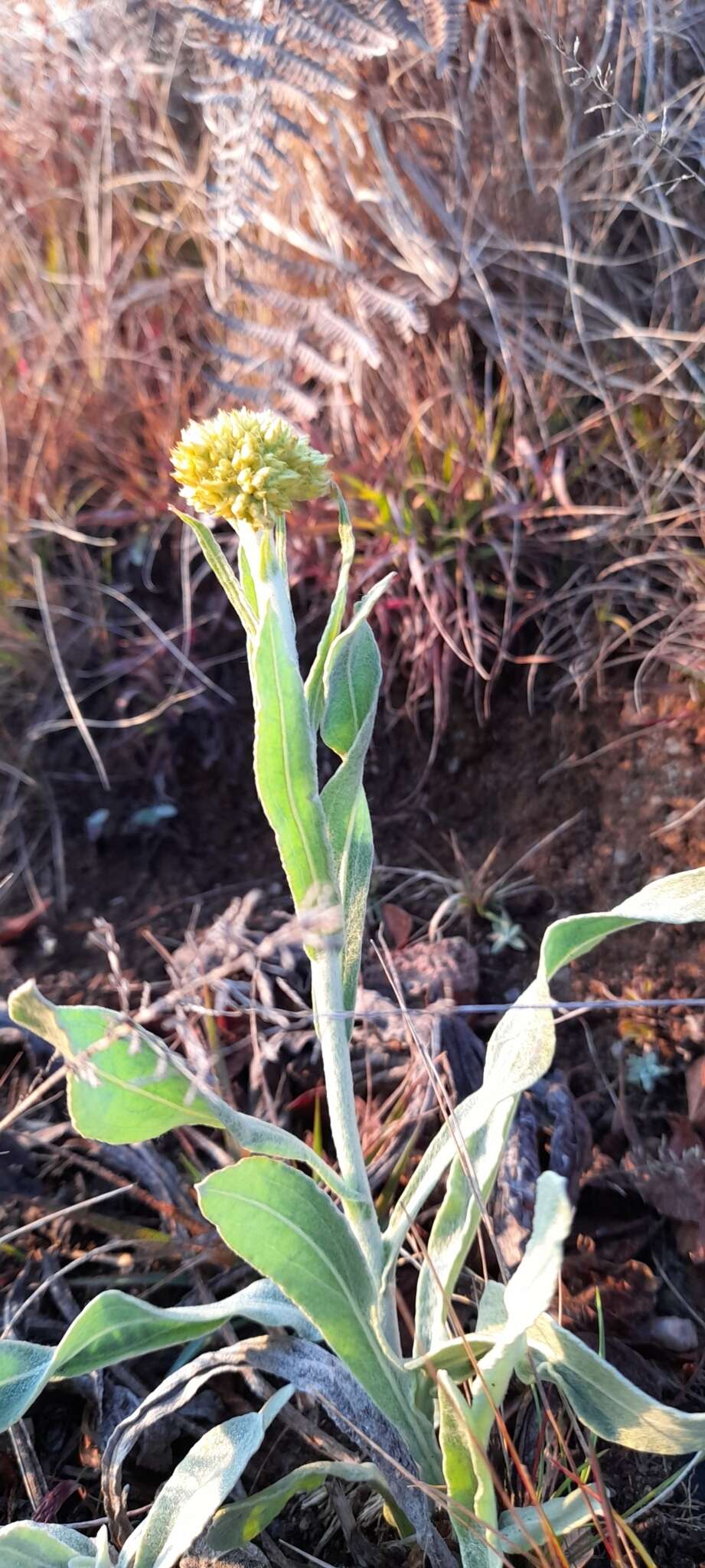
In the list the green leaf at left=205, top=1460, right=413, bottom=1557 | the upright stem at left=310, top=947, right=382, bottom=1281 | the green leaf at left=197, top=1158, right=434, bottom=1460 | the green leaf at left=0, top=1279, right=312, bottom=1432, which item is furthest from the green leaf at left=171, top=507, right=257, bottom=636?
the green leaf at left=205, top=1460, right=413, bottom=1557

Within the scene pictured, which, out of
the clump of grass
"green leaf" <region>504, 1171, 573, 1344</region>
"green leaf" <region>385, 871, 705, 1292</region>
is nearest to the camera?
"green leaf" <region>504, 1171, 573, 1344</region>

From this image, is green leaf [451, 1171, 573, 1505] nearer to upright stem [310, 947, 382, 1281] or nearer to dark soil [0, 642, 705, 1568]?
upright stem [310, 947, 382, 1281]

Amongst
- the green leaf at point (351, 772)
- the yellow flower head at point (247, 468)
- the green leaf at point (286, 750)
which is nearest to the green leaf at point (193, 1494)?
the green leaf at point (351, 772)

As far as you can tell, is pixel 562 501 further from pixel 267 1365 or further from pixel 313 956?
pixel 267 1365

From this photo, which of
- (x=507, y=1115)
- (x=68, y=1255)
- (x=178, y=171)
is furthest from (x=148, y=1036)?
(x=178, y=171)

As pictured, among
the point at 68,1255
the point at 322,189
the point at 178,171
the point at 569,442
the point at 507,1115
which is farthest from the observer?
the point at 178,171

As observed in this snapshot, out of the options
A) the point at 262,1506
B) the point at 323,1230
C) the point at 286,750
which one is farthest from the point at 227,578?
the point at 262,1506
